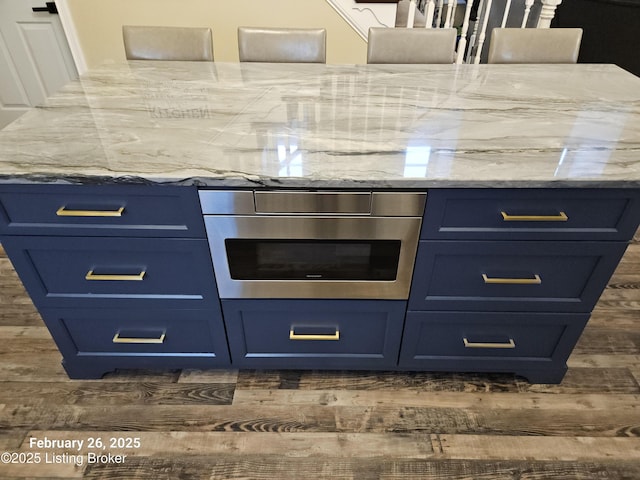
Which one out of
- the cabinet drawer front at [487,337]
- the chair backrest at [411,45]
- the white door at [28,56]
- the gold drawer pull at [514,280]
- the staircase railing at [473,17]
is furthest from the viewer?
the white door at [28,56]

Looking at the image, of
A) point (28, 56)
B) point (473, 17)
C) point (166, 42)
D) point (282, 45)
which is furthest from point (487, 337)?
point (473, 17)

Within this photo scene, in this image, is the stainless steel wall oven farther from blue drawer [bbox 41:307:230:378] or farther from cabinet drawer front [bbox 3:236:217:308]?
blue drawer [bbox 41:307:230:378]

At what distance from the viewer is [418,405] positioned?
1.55m

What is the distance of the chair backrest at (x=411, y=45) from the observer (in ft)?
6.50

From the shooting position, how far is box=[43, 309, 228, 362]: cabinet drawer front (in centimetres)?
141

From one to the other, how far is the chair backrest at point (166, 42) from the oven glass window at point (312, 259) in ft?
4.25

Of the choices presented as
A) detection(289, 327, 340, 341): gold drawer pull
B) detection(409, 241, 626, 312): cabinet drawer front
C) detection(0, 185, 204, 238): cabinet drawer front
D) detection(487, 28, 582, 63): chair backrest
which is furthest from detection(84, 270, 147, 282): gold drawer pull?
detection(487, 28, 582, 63): chair backrest

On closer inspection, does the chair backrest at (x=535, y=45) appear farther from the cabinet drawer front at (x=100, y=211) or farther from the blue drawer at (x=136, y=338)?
the blue drawer at (x=136, y=338)

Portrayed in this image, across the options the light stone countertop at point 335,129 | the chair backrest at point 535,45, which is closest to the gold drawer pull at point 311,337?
the light stone countertop at point 335,129

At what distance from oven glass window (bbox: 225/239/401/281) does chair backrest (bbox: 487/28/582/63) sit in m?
1.41

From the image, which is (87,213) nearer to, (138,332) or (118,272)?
(118,272)

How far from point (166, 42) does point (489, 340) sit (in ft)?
6.58

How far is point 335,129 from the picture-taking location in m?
A: 1.31

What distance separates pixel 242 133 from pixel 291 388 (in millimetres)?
990
